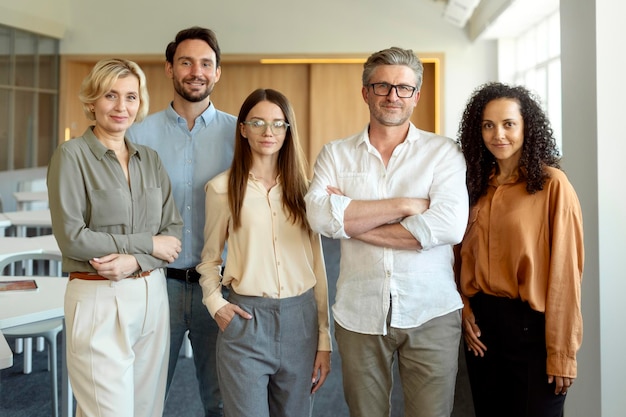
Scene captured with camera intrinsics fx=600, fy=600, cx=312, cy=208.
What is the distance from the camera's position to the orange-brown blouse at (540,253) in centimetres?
191

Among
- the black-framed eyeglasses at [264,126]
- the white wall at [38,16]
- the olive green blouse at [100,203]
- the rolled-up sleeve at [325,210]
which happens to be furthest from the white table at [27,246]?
the white wall at [38,16]

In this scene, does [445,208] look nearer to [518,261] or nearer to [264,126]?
[518,261]

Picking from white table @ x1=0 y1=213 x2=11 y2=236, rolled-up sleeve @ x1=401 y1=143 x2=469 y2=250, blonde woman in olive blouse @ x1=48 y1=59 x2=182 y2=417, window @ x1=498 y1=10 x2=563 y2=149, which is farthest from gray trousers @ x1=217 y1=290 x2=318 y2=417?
window @ x1=498 y1=10 x2=563 y2=149

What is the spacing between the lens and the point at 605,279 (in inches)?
101

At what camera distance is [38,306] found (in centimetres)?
248

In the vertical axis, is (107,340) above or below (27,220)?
below

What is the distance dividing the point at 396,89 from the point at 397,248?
0.51m

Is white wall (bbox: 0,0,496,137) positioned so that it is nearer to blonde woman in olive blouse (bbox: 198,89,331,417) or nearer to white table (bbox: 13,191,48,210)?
white table (bbox: 13,191,48,210)

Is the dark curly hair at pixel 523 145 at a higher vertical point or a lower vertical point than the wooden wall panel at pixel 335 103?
lower

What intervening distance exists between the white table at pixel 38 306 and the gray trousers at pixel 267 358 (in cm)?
83

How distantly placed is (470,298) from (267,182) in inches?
32.6

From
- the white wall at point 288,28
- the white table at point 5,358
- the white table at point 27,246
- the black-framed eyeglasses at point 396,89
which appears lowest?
the white table at point 5,358

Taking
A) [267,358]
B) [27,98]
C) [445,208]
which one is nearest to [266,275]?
[267,358]

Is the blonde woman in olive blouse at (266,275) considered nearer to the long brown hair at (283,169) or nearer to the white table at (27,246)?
the long brown hair at (283,169)
